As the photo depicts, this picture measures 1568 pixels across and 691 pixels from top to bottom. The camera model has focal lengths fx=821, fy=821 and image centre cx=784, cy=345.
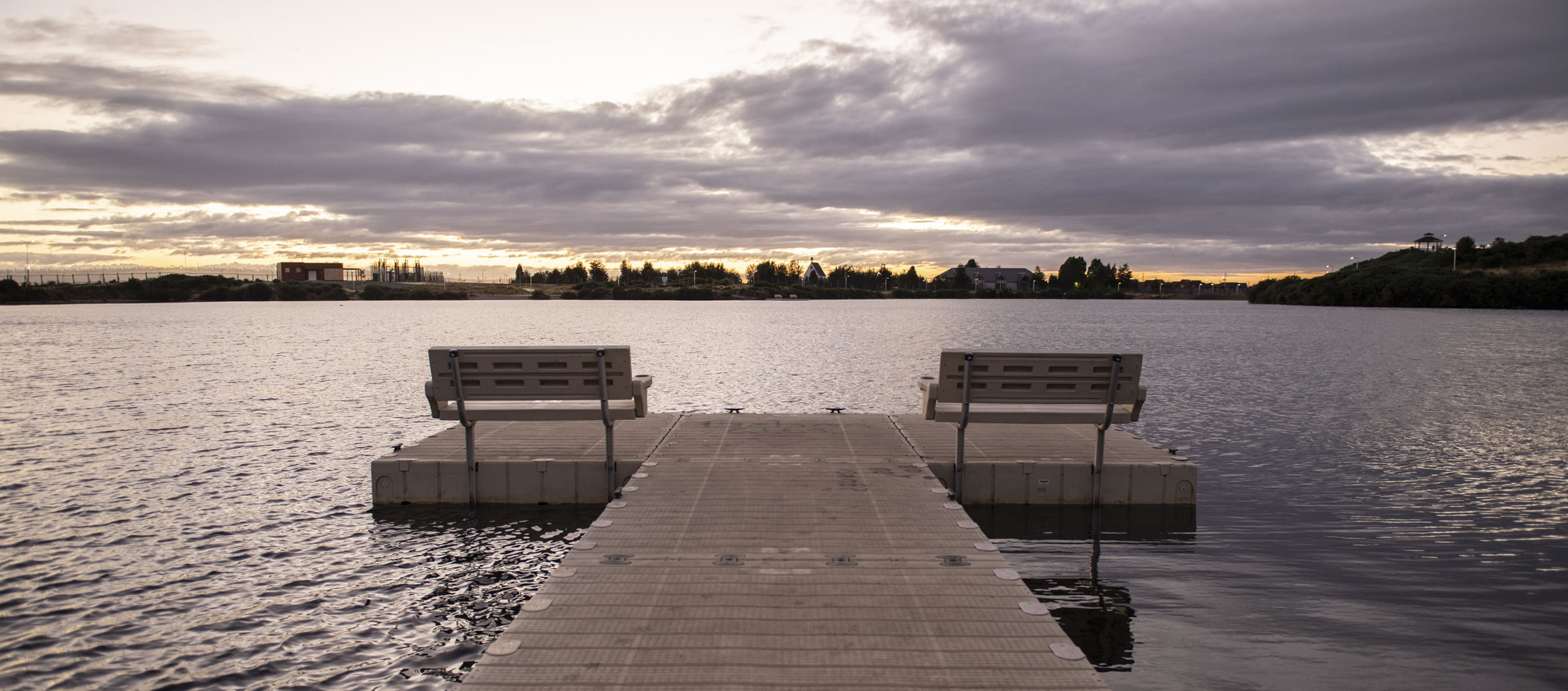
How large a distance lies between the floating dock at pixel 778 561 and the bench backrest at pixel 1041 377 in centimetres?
109

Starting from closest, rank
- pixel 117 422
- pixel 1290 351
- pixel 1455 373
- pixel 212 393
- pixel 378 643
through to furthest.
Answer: pixel 378 643 → pixel 117 422 → pixel 212 393 → pixel 1455 373 → pixel 1290 351

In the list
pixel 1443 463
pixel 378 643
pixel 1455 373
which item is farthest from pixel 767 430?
pixel 1455 373

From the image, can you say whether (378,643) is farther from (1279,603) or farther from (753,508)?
(1279,603)

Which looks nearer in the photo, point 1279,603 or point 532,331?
point 1279,603

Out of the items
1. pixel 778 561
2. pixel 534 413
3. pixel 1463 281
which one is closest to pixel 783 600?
pixel 778 561

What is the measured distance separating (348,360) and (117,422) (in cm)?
1862

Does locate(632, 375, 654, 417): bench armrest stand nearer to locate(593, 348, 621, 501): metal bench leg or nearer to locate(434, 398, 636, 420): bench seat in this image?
locate(434, 398, 636, 420): bench seat

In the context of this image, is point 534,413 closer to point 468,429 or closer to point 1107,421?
point 468,429

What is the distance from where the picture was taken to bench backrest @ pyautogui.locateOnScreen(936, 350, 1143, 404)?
8.73 meters

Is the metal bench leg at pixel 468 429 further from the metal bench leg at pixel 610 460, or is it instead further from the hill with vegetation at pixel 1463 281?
the hill with vegetation at pixel 1463 281

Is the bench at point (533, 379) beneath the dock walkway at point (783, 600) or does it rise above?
above

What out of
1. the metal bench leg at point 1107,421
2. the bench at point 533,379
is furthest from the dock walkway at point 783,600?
the metal bench leg at point 1107,421

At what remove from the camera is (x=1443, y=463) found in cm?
1322

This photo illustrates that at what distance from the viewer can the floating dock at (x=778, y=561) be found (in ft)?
14.1
